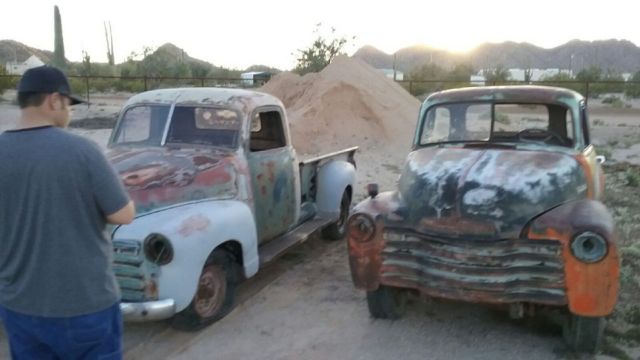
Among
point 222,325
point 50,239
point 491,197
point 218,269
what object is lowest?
point 222,325

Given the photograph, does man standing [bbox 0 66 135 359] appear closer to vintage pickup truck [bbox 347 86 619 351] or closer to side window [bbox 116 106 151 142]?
vintage pickup truck [bbox 347 86 619 351]

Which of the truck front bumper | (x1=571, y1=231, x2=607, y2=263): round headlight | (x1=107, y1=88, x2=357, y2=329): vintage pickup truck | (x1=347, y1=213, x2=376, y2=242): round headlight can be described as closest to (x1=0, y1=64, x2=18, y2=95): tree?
(x1=107, y1=88, x2=357, y2=329): vintage pickup truck

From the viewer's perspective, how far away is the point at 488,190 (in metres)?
4.51

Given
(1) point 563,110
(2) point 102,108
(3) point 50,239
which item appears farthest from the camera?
(2) point 102,108

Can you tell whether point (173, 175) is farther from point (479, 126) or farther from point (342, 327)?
point (479, 126)

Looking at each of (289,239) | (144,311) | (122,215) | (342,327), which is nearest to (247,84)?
(289,239)

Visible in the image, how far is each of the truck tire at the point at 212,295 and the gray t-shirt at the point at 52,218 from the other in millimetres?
2249

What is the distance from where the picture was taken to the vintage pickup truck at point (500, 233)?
4.11m

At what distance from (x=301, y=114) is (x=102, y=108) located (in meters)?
14.2

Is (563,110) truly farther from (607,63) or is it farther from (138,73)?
(607,63)

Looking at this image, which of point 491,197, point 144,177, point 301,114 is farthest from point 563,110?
point 301,114

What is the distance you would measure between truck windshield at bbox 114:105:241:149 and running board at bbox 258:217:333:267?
3.42 ft

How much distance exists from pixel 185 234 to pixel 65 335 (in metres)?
2.02

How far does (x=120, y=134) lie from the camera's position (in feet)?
19.5
